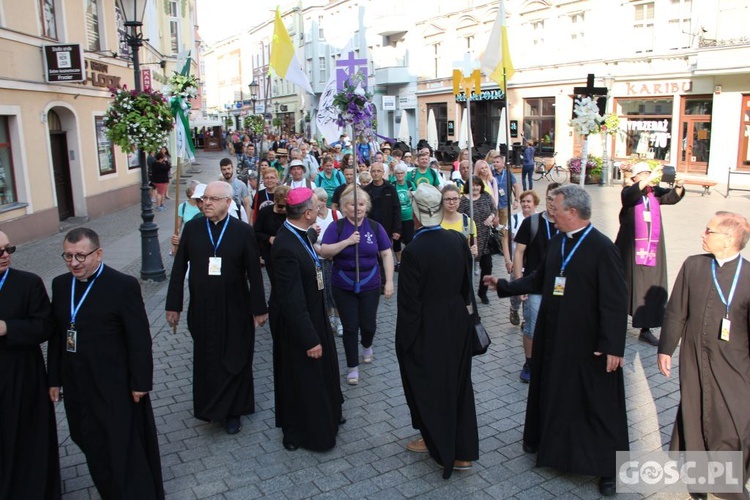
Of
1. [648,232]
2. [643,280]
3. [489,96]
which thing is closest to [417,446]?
[643,280]

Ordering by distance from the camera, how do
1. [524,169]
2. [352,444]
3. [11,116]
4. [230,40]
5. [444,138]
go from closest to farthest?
[352,444]
[11,116]
[524,169]
[444,138]
[230,40]

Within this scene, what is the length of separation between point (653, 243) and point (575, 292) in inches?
126

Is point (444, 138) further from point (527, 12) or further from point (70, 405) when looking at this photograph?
point (70, 405)

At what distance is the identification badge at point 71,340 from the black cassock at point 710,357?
3726 millimetres

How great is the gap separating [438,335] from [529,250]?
2.09 metres

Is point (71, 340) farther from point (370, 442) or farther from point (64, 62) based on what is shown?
point (64, 62)

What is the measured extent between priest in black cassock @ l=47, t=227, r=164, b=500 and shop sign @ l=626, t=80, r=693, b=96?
2534cm

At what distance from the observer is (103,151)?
1875 centimetres

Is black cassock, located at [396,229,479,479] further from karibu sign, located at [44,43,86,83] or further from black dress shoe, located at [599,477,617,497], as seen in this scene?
karibu sign, located at [44,43,86,83]

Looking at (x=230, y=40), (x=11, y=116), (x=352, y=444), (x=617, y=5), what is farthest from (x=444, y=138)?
(x=230, y=40)

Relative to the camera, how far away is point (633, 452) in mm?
4727

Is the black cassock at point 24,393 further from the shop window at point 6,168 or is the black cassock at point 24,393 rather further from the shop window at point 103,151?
the shop window at point 103,151

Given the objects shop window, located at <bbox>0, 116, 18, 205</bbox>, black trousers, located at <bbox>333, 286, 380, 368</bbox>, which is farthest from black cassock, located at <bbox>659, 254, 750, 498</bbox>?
shop window, located at <bbox>0, 116, 18, 205</bbox>

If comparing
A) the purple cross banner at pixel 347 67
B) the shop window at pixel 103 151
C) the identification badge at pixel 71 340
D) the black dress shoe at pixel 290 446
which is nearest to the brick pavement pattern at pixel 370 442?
the black dress shoe at pixel 290 446
